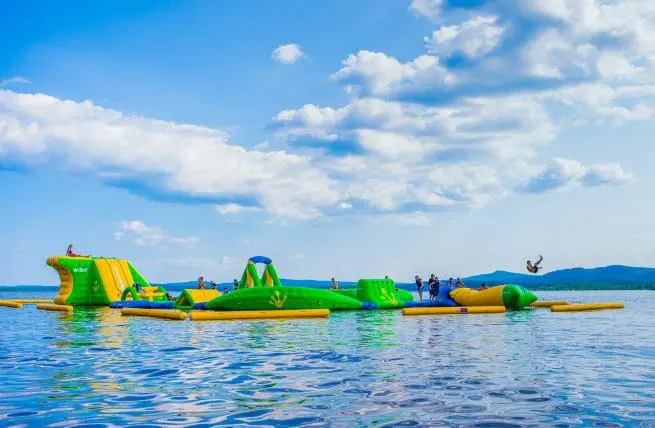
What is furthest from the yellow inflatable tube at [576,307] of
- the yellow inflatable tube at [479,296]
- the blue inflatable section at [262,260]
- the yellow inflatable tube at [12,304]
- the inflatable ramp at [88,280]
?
the yellow inflatable tube at [12,304]

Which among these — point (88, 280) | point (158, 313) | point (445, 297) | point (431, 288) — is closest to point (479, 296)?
point (445, 297)

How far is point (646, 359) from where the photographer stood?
521 inches

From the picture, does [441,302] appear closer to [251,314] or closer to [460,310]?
[460,310]

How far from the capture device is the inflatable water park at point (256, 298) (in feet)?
99.6

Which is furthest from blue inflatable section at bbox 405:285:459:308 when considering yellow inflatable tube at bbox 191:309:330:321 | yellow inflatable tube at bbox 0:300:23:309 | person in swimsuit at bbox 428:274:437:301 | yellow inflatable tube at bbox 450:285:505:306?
yellow inflatable tube at bbox 0:300:23:309

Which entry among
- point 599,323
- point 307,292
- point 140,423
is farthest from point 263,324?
point 140,423

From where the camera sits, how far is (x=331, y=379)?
34.9 ft

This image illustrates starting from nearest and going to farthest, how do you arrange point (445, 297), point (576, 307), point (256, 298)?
point (256, 298) < point (576, 307) < point (445, 297)

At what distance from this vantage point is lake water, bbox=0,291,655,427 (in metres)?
7.89

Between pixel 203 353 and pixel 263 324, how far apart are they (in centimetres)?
926

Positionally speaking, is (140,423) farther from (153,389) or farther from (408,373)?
(408,373)

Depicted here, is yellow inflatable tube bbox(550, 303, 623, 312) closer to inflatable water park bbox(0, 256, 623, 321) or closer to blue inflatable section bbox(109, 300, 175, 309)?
inflatable water park bbox(0, 256, 623, 321)

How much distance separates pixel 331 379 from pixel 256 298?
20.4 metres

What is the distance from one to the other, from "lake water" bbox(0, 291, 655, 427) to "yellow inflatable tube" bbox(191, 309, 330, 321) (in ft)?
18.9
